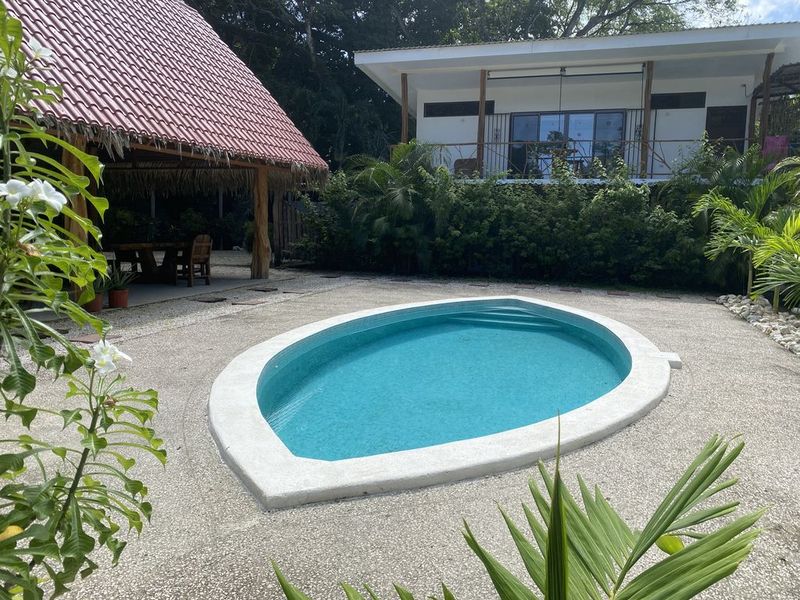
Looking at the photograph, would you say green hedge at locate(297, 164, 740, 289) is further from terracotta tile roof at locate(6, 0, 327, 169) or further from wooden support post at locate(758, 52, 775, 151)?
wooden support post at locate(758, 52, 775, 151)

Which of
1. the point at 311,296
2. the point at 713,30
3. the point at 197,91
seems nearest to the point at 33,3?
the point at 197,91

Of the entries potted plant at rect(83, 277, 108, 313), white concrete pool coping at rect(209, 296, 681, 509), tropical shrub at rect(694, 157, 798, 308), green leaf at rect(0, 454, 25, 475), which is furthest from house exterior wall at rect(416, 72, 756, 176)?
green leaf at rect(0, 454, 25, 475)

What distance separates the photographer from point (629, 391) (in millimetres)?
4668

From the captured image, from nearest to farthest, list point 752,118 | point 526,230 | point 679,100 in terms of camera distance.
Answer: point 526,230, point 752,118, point 679,100

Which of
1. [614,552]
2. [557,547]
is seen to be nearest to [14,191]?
[557,547]

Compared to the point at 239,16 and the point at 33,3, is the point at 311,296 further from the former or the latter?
the point at 239,16

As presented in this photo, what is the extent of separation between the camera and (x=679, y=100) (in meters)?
15.6

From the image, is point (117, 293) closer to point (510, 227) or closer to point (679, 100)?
point (510, 227)

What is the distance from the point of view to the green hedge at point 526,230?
12.1 m

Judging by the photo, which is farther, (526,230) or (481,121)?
(481,121)

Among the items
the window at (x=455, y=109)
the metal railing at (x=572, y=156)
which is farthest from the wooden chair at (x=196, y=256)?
the window at (x=455, y=109)

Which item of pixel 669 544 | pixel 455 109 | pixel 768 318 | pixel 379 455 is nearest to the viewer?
pixel 669 544

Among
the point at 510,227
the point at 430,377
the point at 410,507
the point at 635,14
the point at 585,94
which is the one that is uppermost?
the point at 635,14

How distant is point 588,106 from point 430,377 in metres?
12.4
